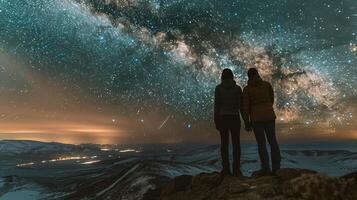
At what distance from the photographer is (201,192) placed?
10.4 meters

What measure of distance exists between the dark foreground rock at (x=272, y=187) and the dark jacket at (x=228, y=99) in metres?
1.90

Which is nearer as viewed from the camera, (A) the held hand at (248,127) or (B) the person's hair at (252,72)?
(B) the person's hair at (252,72)

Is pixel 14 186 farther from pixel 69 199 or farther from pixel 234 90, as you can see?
pixel 234 90

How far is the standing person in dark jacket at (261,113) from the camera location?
9.75 meters

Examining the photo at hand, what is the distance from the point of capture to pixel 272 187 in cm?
785

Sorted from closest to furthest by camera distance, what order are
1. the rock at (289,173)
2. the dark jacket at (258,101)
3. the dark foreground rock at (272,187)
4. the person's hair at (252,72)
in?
1. the dark foreground rock at (272,187)
2. the rock at (289,173)
3. the dark jacket at (258,101)
4. the person's hair at (252,72)

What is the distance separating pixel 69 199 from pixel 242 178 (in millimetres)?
97074

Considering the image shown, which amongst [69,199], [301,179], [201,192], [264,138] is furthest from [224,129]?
[69,199]

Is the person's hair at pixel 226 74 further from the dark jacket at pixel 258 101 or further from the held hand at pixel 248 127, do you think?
the held hand at pixel 248 127

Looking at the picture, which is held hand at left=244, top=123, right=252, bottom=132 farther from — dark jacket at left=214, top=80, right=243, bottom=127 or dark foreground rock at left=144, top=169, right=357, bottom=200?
dark foreground rock at left=144, top=169, right=357, bottom=200

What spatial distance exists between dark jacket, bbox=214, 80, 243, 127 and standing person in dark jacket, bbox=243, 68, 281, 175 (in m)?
0.28

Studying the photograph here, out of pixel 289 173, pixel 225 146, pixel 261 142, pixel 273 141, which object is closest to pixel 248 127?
pixel 261 142

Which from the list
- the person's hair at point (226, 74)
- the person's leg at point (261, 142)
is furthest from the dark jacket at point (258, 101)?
the person's hair at point (226, 74)

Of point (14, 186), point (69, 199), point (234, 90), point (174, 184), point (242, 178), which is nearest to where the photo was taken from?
point (242, 178)
